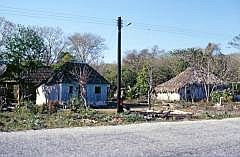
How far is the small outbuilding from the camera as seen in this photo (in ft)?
167

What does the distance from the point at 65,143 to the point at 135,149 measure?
2.34 meters

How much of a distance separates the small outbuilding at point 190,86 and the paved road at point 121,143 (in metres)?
33.7

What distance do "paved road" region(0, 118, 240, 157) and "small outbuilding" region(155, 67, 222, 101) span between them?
110 feet

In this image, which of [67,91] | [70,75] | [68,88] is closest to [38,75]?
[70,75]

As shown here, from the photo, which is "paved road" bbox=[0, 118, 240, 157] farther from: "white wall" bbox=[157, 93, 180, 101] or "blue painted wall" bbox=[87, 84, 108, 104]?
"white wall" bbox=[157, 93, 180, 101]

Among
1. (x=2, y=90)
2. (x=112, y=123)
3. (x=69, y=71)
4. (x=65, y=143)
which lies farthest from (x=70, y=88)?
(x=65, y=143)

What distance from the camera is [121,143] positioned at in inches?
519

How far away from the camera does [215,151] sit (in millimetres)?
11859

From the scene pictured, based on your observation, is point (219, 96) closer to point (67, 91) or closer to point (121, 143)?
point (67, 91)

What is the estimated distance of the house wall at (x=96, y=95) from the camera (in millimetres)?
40281

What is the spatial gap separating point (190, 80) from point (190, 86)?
2.55 ft

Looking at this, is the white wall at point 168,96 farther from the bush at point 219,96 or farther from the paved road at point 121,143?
the paved road at point 121,143

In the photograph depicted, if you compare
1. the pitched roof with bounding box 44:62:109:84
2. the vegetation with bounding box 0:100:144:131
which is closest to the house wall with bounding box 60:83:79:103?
the pitched roof with bounding box 44:62:109:84

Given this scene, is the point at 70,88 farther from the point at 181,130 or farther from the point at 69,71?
the point at 181,130
